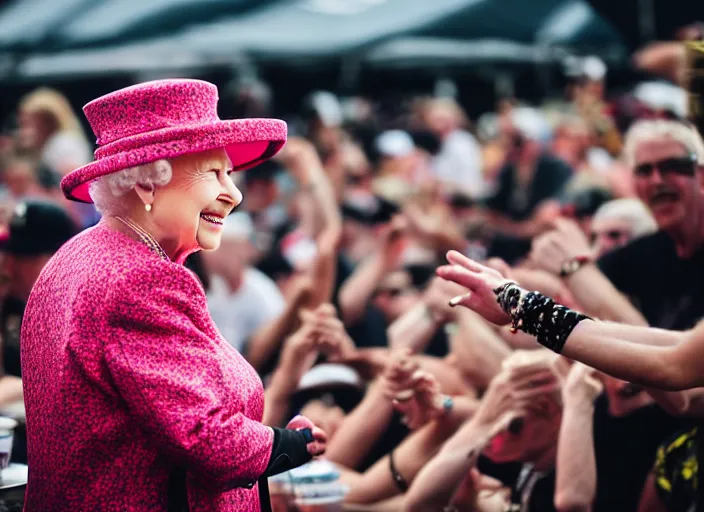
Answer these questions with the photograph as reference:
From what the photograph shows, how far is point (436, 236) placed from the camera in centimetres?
711

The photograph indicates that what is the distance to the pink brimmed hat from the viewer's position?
103 inches

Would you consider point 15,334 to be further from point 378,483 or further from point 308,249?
point 308,249

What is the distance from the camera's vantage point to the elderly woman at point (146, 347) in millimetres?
2475

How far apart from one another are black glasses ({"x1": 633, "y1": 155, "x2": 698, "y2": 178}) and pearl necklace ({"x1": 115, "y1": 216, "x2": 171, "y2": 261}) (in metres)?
2.42

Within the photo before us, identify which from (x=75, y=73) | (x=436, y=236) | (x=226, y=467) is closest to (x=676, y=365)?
(x=226, y=467)

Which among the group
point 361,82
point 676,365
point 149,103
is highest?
point 149,103

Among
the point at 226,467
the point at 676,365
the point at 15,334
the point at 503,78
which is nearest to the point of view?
the point at 226,467

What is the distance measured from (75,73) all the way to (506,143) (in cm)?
462

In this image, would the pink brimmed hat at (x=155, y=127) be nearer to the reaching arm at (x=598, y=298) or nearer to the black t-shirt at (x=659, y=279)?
the reaching arm at (x=598, y=298)

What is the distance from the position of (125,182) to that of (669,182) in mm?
2475

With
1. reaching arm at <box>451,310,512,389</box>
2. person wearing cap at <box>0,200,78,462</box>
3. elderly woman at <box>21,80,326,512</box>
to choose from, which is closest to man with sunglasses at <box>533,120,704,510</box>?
reaching arm at <box>451,310,512,389</box>

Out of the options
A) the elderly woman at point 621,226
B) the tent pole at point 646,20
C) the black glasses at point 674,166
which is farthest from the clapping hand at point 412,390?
the tent pole at point 646,20

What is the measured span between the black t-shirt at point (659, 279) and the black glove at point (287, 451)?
187 centimetres

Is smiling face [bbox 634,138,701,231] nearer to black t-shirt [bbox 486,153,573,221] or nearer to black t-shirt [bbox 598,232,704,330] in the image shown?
black t-shirt [bbox 598,232,704,330]
